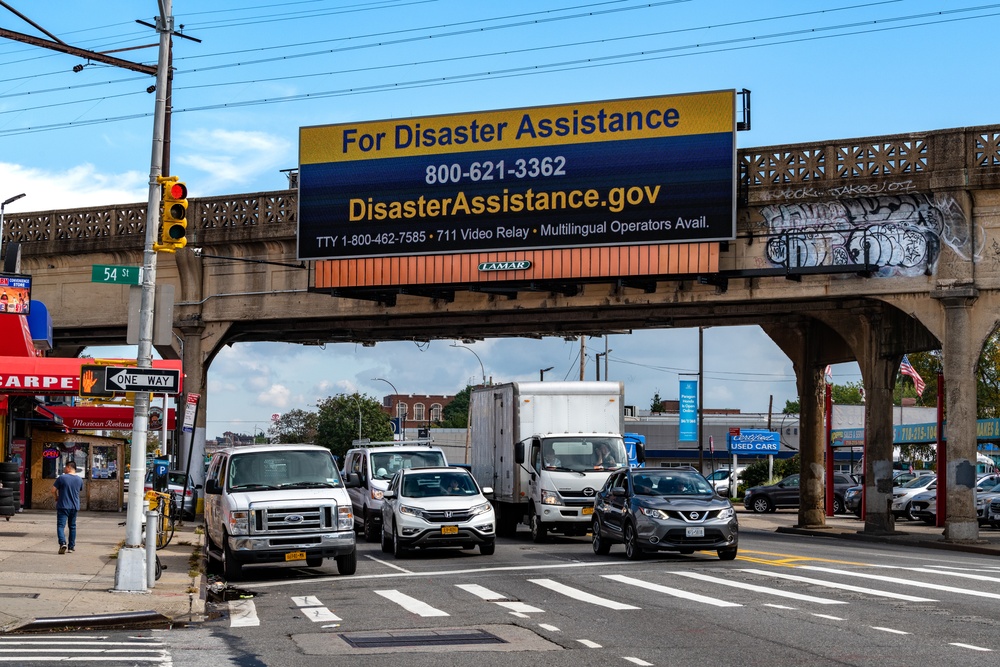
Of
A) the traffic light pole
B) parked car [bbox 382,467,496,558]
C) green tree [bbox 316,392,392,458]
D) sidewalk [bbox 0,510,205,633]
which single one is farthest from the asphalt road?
green tree [bbox 316,392,392,458]

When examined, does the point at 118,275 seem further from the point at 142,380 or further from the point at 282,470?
the point at 282,470

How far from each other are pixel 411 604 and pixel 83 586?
4.96m

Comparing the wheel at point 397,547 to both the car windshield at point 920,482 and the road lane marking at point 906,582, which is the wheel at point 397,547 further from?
the car windshield at point 920,482

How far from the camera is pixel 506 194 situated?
3478cm

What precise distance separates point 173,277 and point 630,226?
14.6m

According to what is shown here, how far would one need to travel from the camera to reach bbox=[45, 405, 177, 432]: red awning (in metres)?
44.8

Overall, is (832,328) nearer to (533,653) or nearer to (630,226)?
(630,226)

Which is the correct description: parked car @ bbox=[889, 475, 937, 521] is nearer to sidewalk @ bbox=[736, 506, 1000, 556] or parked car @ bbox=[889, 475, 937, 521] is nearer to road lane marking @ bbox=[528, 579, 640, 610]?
sidewalk @ bbox=[736, 506, 1000, 556]

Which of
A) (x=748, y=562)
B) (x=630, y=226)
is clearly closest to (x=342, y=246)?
(x=630, y=226)

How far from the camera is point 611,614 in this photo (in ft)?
46.8

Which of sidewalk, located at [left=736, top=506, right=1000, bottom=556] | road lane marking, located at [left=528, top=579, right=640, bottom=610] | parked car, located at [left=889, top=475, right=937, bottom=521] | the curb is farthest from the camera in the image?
parked car, located at [left=889, top=475, right=937, bottom=521]

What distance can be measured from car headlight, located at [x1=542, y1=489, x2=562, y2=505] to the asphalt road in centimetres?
494

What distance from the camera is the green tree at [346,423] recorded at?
408 feet

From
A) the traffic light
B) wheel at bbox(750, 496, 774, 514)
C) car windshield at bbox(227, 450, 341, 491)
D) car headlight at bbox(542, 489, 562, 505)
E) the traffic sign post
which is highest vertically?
the traffic light
